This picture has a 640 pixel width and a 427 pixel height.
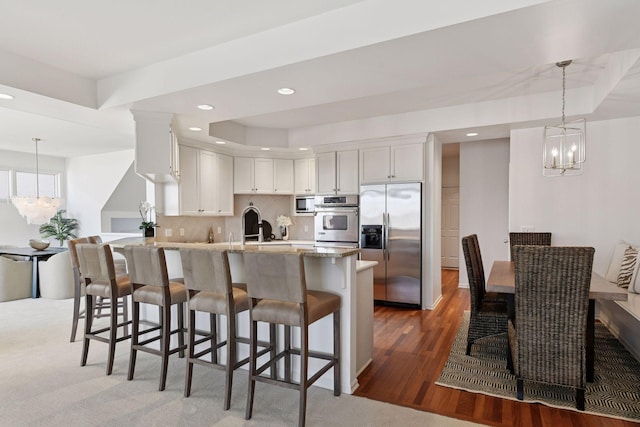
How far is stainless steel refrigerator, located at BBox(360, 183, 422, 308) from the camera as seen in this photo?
4820 mm

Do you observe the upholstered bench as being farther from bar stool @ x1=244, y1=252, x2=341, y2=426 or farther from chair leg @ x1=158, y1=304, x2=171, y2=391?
chair leg @ x1=158, y1=304, x2=171, y2=391

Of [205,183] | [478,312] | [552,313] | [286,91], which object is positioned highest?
[286,91]

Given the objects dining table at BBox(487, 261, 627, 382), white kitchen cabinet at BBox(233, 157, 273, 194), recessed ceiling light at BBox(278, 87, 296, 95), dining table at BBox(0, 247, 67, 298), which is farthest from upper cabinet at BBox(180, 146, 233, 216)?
dining table at BBox(487, 261, 627, 382)

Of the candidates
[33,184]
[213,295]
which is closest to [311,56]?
[213,295]

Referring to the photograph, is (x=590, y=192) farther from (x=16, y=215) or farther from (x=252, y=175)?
(x=16, y=215)

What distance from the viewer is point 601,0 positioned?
1819 mm

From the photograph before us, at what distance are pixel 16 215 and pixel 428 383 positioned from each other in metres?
8.03

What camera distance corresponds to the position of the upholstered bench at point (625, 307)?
3.13m

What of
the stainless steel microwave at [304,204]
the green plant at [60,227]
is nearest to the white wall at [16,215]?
the green plant at [60,227]

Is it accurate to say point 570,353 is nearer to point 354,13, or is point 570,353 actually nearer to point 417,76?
point 417,76

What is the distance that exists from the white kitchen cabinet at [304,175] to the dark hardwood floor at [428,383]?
8.13 feet

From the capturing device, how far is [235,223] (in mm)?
5980

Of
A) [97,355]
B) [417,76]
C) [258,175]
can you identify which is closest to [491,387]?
[417,76]

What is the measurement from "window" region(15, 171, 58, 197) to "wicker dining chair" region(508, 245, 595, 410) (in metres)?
8.70
